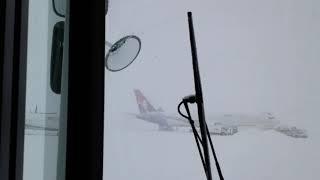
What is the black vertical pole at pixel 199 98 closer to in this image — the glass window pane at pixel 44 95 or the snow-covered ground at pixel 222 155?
the snow-covered ground at pixel 222 155

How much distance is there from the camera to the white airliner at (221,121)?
0.93 m

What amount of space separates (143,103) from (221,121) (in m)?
0.26

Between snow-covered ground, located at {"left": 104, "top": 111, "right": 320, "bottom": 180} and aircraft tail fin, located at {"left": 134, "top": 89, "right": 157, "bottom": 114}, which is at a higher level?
aircraft tail fin, located at {"left": 134, "top": 89, "right": 157, "bottom": 114}

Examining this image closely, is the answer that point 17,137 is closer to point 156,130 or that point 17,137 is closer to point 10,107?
point 10,107

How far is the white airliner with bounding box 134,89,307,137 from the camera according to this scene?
0.93 meters

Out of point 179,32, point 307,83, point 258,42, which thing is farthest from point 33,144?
point 307,83

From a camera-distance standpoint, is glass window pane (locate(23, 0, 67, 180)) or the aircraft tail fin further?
the aircraft tail fin

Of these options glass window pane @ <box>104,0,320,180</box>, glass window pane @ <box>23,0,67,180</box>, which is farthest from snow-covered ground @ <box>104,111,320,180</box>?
glass window pane @ <box>23,0,67,180</box>

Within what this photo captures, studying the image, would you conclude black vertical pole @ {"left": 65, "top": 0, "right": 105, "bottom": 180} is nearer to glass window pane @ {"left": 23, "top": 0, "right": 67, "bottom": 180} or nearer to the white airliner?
glass window pane @ {"left": 23, "top": 0, "right": 67, "bottom": 180}

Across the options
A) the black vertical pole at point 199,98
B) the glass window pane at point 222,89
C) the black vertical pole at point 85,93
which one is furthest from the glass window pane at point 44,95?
the black vertical pole at point 199,98

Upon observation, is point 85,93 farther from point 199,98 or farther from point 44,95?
point 199,98

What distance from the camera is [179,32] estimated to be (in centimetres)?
97

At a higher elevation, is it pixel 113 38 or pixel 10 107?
pixel 113 38

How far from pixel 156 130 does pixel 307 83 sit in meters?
0.53
